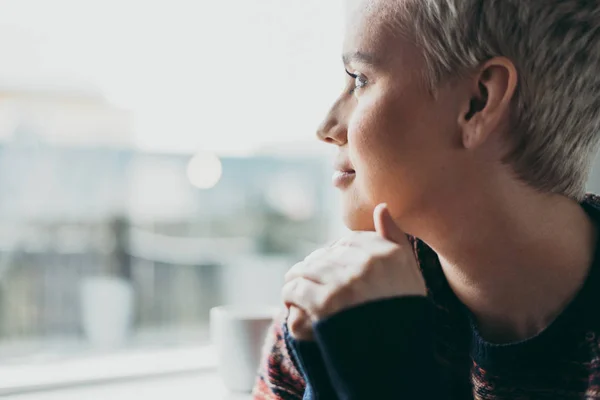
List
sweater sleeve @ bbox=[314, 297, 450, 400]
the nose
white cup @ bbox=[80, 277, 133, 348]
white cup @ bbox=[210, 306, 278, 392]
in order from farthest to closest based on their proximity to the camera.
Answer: white cup @ bbox=[80, 277, 133, 348] → white cup @ bbox=[210, 306, 278, 392] → the nose → sweater sleeve @ bbox=[314, 297, 450, 400]

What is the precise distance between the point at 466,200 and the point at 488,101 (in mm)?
117

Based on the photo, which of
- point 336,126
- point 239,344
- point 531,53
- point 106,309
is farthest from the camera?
point 106,309

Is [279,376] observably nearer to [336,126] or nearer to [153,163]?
[336,126]

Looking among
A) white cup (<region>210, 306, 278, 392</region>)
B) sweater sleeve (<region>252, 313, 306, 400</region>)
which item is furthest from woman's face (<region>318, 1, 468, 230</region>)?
white cup (<region>210, 306, 278, 392</region>)

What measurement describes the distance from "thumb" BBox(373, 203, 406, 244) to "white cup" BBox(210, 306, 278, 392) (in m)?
0.34

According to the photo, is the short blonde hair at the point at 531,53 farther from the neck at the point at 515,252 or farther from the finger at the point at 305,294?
the finger at the point at 305,294

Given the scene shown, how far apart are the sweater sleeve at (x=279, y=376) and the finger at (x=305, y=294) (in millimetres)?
106

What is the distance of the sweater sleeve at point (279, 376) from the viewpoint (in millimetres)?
881

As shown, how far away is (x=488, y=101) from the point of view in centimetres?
73

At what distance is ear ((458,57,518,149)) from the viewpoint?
2.35ft

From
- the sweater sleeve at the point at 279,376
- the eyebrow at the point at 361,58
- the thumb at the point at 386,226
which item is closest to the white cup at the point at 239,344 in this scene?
the sweater sleeve at the point at 279,376

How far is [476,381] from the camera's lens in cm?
80

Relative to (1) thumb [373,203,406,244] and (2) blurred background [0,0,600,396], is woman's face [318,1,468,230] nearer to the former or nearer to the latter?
(1) thumb [373,203,406,244]

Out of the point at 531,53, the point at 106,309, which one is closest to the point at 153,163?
the point at 106,309
